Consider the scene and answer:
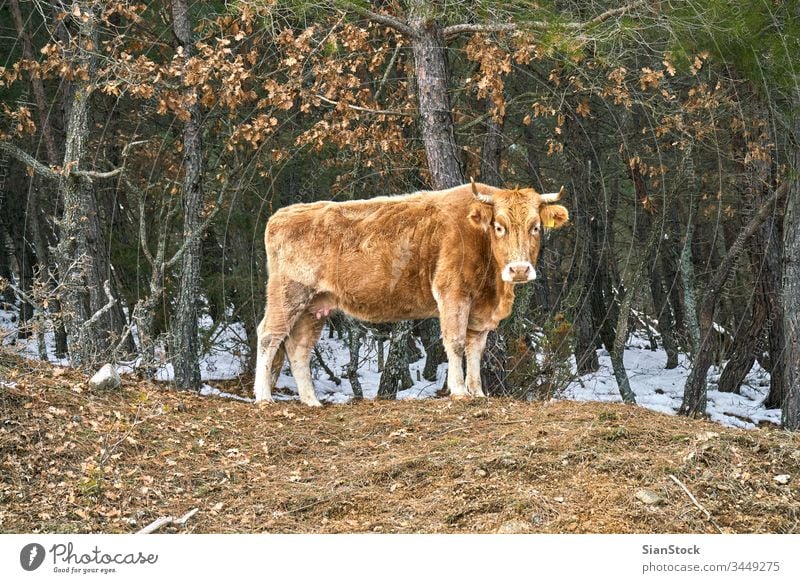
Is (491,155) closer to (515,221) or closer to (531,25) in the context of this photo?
(531,25)

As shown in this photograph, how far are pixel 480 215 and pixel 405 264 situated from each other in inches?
43.2

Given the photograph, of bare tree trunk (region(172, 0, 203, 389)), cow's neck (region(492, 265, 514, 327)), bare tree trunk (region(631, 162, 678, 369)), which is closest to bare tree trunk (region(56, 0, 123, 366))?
bare tree trunk (region(172, 0, 203, 389))

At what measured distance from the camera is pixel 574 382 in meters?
17.6

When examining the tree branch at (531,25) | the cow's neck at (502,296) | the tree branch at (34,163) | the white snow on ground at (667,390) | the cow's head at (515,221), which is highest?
the tree branch at (531,25)

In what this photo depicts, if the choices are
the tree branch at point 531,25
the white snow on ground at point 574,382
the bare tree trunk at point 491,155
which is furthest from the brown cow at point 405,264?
the bare tree trunk at point 491,155

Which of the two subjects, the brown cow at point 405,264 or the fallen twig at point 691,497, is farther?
the brown cow at point 405,264

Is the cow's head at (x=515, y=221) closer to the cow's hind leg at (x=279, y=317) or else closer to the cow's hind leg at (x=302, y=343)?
the cow's hind leg at (x=279, y=317)

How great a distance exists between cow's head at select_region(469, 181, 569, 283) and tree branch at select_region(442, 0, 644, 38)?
219 centimetres

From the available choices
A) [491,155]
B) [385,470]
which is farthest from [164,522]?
[491,155]

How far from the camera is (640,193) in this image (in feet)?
58.2

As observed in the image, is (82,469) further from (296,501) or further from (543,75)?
(543,75)

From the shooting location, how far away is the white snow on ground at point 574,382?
16.4 m

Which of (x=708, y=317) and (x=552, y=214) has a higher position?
(x=552, y=214)

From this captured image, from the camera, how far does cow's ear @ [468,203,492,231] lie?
1093cm
